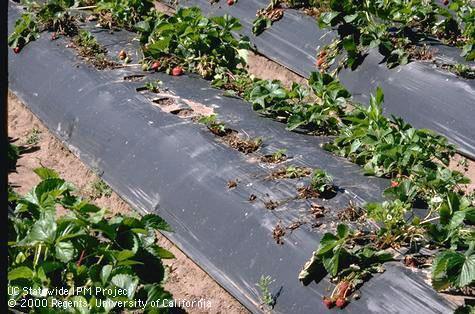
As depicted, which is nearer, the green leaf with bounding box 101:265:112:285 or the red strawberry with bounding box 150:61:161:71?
the green leaf with bounding box 101:265:112:285

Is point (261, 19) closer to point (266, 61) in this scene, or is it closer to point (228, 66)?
point (266, 61)

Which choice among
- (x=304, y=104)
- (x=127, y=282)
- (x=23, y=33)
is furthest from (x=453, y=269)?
(x=23, y=33)

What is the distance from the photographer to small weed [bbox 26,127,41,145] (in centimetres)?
668

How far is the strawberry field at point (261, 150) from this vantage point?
12.1 ft

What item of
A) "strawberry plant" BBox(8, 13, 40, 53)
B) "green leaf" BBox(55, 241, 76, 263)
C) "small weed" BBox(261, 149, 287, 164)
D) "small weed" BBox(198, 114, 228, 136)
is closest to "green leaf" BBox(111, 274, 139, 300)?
"green leaf" BBox(55, 241, 76, 263)

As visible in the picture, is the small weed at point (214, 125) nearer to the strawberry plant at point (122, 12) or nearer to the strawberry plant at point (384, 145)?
the strawberry plant at point (384, 145)

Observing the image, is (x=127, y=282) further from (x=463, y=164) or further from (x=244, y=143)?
(x=463, y=164)

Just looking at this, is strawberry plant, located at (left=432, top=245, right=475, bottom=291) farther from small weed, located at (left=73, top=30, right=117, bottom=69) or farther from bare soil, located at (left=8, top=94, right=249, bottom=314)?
small weed, located at (left=73, top=30, right=117, bottom=69)

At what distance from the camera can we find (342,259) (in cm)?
394

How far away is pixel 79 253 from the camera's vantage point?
357cm

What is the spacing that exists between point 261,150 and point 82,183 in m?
1.56

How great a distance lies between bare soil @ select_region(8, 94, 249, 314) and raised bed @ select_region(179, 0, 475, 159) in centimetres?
272

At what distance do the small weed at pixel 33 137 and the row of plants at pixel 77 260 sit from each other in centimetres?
292

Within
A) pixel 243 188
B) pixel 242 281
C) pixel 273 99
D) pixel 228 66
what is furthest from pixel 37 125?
pixel 242 281
